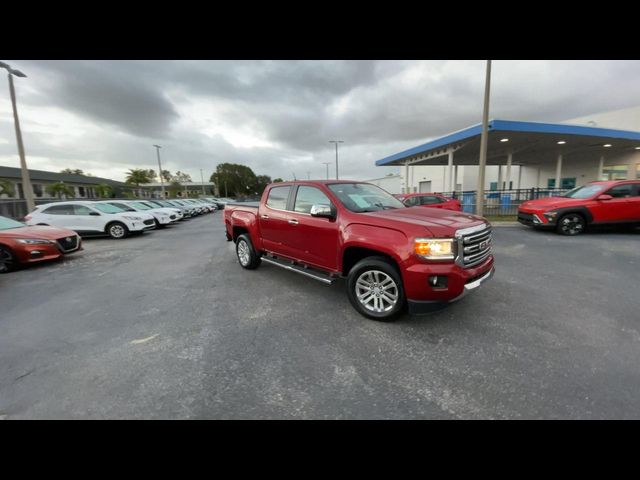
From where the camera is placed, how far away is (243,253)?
584cm

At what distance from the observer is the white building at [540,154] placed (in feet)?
52.1

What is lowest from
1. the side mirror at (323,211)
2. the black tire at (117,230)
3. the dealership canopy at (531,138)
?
the black tire at (117,230)

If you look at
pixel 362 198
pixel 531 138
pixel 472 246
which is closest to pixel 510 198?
pixel 531 138

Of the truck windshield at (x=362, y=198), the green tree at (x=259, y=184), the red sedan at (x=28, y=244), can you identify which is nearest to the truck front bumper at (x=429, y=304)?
the truck windshield at (x=362, y=198)

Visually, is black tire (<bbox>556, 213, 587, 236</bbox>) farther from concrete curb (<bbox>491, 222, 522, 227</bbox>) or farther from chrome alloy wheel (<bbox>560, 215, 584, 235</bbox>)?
concrete curb (<bbox>491, 222, 522, 227</bbox>)

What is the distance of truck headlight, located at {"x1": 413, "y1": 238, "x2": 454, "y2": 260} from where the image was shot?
115 inches

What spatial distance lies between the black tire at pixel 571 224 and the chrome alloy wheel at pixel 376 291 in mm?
8452

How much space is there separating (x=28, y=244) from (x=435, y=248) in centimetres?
887

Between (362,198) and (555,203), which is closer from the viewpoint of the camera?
(362,198)

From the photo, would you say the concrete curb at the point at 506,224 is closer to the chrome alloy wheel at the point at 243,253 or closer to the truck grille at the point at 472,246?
the truck grille at the point at 472,246

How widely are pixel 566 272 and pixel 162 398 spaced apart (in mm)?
6784

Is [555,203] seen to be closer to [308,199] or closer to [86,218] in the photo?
[308,199]
